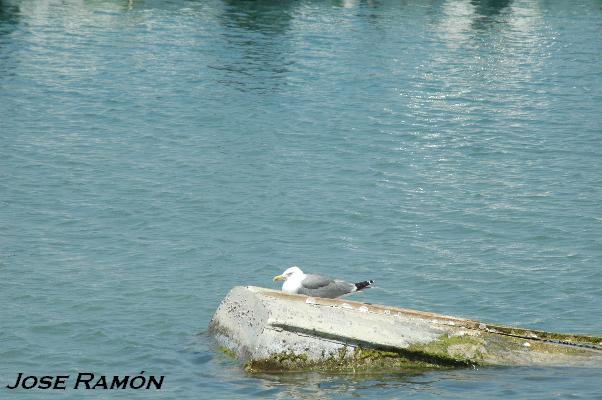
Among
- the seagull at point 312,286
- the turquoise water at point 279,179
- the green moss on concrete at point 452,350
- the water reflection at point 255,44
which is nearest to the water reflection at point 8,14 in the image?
the turquoise water at point 279,179

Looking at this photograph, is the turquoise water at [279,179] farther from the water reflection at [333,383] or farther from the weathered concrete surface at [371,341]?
the weathered concrete surface at [371,341]

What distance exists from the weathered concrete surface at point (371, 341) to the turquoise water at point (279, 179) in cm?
24

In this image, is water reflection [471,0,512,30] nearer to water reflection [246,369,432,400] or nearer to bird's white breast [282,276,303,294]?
bird's white breast [282,276,303,294]

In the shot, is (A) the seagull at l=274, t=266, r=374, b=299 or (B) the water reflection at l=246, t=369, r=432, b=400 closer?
(B) the water reflection at l=246, t=369, r=432, b=400

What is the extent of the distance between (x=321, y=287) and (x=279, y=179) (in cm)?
1210

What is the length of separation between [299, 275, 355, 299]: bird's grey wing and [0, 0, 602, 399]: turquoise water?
5.24 feet

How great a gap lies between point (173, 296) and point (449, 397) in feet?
22.7

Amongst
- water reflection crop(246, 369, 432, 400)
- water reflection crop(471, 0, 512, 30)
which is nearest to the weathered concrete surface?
water reflection crop(246, 369, 432, 400)

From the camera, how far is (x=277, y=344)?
48.2ft

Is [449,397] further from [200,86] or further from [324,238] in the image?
[200,86]

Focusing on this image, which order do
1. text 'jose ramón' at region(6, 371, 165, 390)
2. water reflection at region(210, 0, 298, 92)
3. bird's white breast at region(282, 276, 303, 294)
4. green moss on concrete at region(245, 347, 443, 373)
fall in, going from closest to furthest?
1. green moss on concrete at region(245, 347, 443, 373)
2. text 'jose ramón' at region(6, 371, 165, 390)
3. bird's white breast at region(282, 276, 303, 294)
4. water reflection at region(210, 0, 298, 92)

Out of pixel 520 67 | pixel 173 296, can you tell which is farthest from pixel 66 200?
pixel 520 67

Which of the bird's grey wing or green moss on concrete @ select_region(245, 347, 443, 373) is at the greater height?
the bird's grey wing

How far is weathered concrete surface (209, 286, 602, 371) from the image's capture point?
14.7 metres
